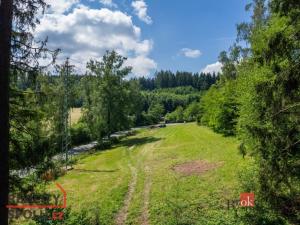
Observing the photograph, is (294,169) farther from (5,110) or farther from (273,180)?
(5,110)

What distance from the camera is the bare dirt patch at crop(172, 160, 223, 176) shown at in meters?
22.7

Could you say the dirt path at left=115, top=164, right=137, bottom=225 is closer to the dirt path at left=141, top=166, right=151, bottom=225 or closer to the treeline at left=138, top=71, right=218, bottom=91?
the dirt path at left=141, top=166, right=151, bottom=225

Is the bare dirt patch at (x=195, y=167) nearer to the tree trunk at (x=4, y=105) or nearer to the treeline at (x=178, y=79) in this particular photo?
the tree trunk at (x=4, y=105)

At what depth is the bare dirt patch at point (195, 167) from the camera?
22.7 meters

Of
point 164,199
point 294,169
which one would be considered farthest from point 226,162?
point 294,169

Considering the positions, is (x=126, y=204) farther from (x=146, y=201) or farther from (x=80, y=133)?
(x=80, y=133)

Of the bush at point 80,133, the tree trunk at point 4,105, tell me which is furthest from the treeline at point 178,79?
the tree trunk at point 4,105

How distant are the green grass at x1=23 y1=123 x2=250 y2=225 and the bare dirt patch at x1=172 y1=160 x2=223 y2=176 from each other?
56 centimetres

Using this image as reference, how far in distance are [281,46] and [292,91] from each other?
127 cm

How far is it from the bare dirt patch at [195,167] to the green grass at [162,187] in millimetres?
563

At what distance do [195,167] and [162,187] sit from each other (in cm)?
530

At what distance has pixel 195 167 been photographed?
79.9 feet

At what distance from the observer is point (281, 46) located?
8.75 metres

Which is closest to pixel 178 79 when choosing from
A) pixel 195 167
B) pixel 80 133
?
pixel 80 133
